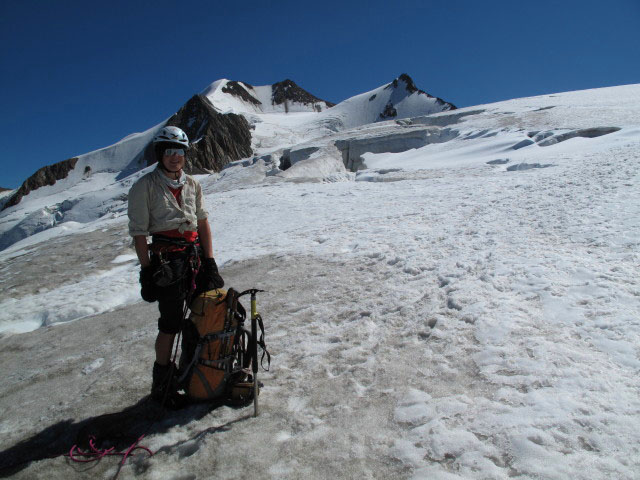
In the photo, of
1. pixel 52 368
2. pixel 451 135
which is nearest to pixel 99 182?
pixel 451 135

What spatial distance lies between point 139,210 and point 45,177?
356 ft

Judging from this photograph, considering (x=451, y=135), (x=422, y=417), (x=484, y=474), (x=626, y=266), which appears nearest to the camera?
(x=484, y=474)

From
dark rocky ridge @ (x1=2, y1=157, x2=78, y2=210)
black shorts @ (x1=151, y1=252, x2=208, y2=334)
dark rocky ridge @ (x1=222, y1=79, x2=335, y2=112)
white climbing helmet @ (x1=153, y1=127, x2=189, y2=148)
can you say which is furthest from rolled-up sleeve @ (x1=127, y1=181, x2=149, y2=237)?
dark rocky ridge @ (x1=222, y1=79, x2=335, y2=112)

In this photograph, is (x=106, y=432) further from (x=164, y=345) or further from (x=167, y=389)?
(x=164, y=345)

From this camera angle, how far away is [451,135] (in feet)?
104

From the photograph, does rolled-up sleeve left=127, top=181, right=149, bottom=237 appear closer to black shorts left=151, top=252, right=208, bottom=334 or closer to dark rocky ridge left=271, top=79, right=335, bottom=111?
black shorts left=151, top=252, right=208, bottom=334

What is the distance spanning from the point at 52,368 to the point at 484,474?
5262mm

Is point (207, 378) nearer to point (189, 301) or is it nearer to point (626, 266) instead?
point (189, 301)

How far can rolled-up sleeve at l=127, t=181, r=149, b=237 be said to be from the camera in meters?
3.44

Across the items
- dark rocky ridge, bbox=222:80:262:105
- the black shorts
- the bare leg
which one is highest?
dark rocky ridge, bbox=222:80:262:105

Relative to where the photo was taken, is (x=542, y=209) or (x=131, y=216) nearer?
(x=131, y=216)

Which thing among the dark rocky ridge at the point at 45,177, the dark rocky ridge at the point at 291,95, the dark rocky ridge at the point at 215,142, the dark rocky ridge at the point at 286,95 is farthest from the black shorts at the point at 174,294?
the dark rocky ridge at the point at 291,95

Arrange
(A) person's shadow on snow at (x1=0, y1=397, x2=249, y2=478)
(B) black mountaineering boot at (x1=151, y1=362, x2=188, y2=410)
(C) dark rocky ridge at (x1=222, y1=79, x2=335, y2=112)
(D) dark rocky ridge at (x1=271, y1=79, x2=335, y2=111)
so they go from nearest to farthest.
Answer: (A) person's shadow on snow at (x1=0, y1=397, x2=249, y2=478) → (B) black mountaineering boot at (x1=151, y1=362, x2=188, y2=410) → (C) dark rocky ridge at (x1=222, y1=79, x2=335, y2=112) → (D) dark rocky ridge at (x1=271, y1=79, x2=335, y2=111)

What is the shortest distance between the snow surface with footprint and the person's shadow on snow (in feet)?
0.32
